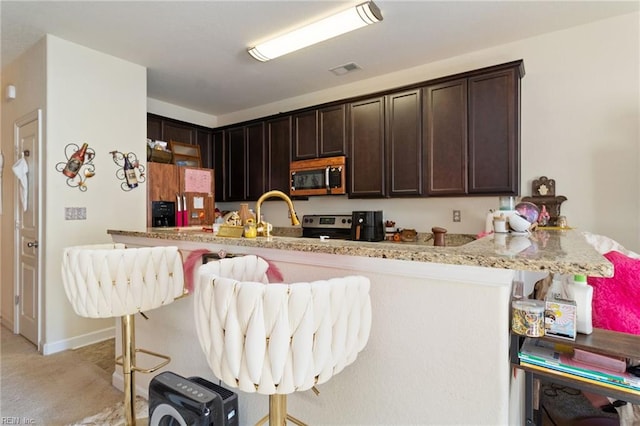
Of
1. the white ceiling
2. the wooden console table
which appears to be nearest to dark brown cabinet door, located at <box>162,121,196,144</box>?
the white ceiling

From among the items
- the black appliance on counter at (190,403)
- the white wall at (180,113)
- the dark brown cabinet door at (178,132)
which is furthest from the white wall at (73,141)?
the black appliance on counter at (190,403)

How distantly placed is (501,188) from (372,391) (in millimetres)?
2198

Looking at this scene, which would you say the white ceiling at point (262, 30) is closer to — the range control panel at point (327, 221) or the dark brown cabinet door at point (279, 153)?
the dark brown cabinet door at point (279, 153)

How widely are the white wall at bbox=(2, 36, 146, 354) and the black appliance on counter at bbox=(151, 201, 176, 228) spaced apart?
0.39 ft

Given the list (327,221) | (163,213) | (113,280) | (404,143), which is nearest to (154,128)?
(163,213)

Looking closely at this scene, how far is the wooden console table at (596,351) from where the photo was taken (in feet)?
2.83

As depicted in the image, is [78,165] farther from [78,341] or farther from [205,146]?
[205,146]

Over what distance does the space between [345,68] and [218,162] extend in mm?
2293

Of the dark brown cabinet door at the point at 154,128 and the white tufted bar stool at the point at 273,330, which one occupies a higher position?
the dark brown cabinet door at the point at 154,128

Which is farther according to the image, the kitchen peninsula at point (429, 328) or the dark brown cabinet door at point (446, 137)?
the dark brown cabinet door at point (446, 137)

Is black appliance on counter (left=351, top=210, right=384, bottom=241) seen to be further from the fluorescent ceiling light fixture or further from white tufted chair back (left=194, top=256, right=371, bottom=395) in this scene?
white tufted chair back (left=194, top=256, right=371, bottom=395)

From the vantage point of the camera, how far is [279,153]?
4.06 m

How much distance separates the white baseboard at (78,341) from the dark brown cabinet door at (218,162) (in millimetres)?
2138

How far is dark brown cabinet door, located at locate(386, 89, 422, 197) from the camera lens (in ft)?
10.0
